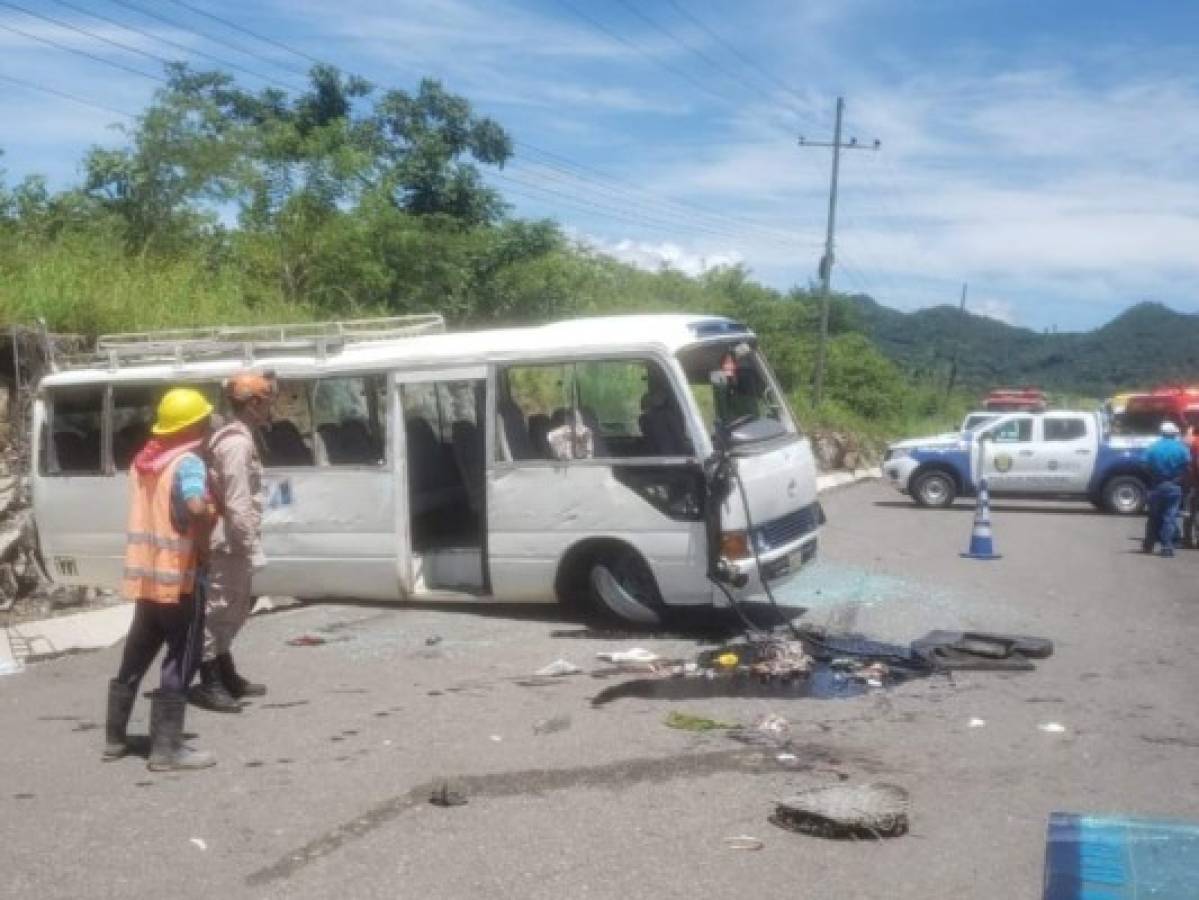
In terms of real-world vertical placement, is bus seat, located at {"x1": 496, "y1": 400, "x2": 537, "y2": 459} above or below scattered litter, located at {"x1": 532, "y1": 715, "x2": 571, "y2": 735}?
above

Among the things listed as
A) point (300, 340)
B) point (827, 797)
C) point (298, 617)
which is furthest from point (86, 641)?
point (827, 797)

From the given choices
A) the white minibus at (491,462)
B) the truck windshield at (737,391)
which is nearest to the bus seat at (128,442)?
the white minibus at (491,462)

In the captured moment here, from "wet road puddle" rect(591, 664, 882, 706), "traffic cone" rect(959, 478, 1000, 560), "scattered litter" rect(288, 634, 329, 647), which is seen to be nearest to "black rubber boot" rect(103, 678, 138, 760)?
"wet road puddle" rect(591, 664, 882, 706)

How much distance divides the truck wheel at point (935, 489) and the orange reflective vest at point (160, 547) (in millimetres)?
20299

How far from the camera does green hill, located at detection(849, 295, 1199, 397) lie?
128 metres

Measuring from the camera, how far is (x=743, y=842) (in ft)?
18.4

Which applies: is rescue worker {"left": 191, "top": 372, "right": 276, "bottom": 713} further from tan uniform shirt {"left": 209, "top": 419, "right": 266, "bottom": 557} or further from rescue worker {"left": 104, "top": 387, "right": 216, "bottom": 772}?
rescue worker {"left": 104, "top": 387, "right": 216, "bottom": 772}

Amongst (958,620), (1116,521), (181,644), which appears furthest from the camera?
(1116,521)

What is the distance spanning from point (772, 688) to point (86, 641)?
529 cm

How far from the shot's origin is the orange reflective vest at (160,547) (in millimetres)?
6738

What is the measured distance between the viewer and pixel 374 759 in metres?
7.00

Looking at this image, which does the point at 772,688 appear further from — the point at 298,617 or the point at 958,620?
the point at 298,617

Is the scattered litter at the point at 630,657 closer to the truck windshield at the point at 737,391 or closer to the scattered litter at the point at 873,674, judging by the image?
the scattered litter at the point at 873,674

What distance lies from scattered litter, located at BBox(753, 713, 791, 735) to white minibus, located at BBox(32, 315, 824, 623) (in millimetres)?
2117
